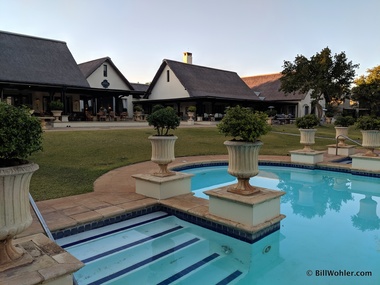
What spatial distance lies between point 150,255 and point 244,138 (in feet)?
7.17

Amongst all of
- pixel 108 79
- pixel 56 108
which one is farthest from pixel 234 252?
pixel 108 79

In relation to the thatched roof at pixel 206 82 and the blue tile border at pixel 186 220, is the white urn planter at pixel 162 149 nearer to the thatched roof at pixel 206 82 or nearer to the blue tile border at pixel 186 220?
the blue tile border at pixel 186 220

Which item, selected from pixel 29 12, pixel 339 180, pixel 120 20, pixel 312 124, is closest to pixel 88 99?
pixel 120 20

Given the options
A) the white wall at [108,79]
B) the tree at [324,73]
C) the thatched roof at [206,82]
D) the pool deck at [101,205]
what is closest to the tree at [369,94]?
the tree at [324,73]

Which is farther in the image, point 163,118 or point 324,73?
point 324,73

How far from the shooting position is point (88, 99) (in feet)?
82.4

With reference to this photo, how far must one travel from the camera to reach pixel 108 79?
87.6ft

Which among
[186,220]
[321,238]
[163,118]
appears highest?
[163,118]

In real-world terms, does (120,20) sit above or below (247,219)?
above

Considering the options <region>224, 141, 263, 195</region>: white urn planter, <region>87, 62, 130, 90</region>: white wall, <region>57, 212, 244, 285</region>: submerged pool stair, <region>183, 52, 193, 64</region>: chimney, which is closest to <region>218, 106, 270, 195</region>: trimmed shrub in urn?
<region>224, 141, 263, 195</region>: white urn planter

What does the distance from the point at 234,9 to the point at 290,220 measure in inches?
441

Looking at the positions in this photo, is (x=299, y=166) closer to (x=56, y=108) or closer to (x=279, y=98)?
(x=56, y=108)

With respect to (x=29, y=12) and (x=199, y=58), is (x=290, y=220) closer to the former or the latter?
(x=29, y=12)

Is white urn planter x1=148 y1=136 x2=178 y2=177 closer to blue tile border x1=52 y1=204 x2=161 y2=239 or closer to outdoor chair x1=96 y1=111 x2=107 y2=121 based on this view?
blue tile border x1=52 y1=204 x2=161 y2=239
